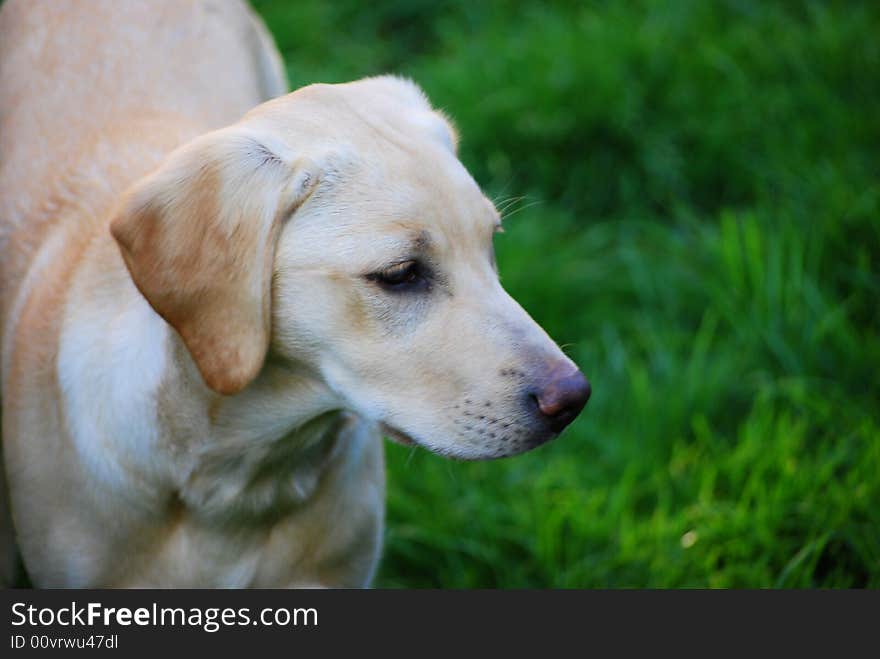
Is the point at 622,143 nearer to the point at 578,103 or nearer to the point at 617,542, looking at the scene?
the point at 578,103

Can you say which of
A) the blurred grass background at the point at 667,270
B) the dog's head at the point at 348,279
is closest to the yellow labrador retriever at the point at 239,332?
the dog's head at the point at 348,279

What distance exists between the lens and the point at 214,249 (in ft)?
7.68

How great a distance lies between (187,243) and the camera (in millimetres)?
2344

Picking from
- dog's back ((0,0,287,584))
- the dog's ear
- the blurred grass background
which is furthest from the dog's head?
the blurred grass background

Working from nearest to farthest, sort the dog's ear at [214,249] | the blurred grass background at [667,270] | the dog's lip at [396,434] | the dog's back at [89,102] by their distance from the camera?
1. the dog's ear at [214,249]
2. the dog's lip at [396,434]
3. the dog's back at [89,102]
4. the blurred grass background at [667,270]

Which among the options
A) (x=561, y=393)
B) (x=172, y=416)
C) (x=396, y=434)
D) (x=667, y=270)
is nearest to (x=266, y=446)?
(x=172, y=416)

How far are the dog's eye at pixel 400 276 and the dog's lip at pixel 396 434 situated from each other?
29 centimetres

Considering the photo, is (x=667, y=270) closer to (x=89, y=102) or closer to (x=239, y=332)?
(x=89, y=102)

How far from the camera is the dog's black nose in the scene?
236cm

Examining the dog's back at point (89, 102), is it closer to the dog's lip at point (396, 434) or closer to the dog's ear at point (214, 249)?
the dog's ear at point (214, 249)

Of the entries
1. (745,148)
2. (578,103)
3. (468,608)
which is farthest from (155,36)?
(745,148)

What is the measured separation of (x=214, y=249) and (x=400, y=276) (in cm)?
36

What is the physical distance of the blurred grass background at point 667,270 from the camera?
11.4 feet

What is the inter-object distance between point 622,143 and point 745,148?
0.49 meters
